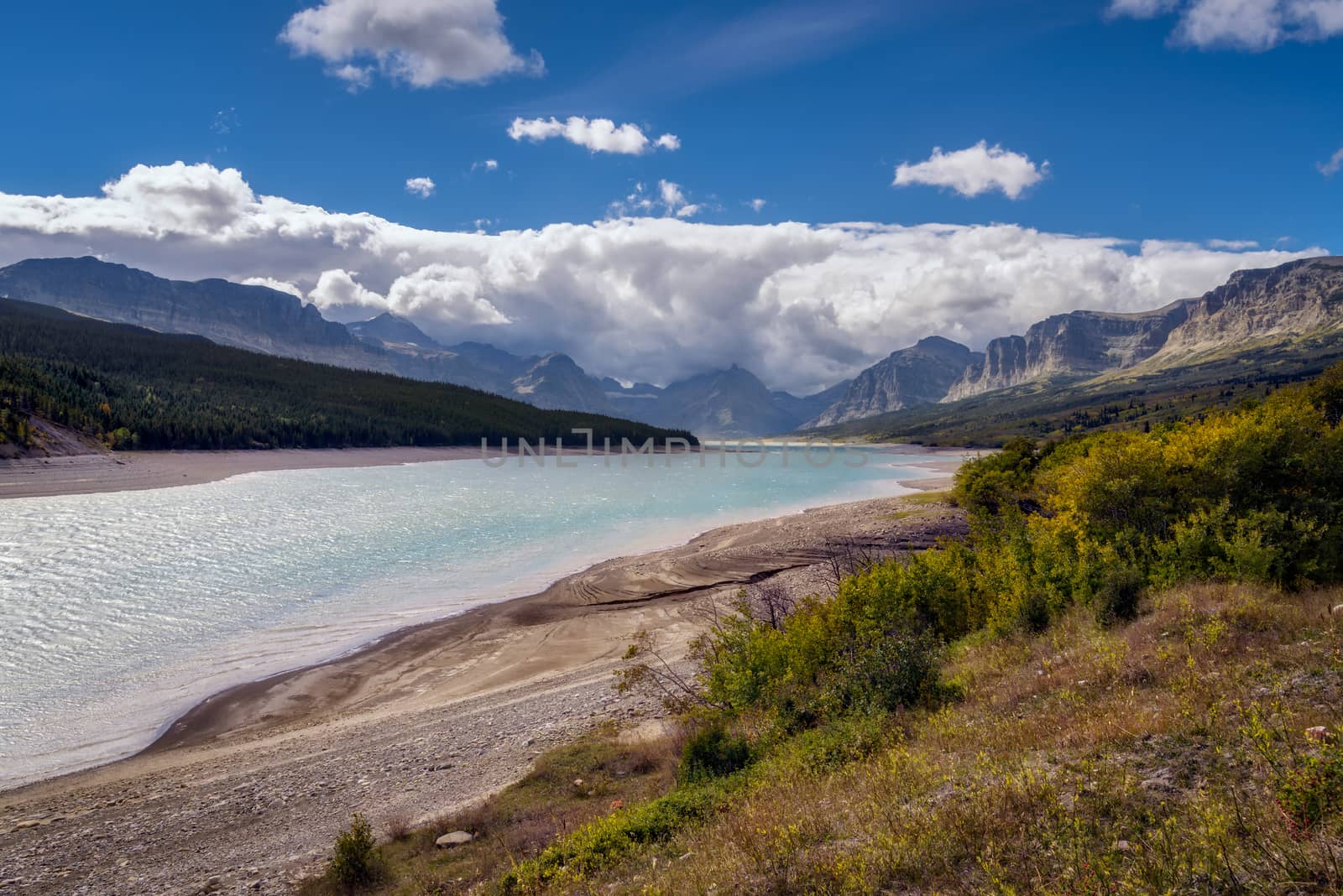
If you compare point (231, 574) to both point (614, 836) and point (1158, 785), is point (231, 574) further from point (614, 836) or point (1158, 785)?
point (1158, 785)

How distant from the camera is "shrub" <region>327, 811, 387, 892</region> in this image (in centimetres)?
1048

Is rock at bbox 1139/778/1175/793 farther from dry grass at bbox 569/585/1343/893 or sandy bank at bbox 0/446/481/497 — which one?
sandy bank at bbox 0/446/481/497

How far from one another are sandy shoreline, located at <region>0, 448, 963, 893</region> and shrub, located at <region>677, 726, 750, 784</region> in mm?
4958

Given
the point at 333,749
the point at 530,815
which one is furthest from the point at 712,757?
the point at 333,749

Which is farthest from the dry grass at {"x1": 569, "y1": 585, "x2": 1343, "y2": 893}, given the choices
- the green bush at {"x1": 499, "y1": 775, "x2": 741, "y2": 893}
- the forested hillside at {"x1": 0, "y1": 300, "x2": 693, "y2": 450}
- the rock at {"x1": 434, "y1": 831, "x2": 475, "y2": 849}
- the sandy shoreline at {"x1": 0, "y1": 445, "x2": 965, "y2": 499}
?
the forested hillside at {"x1": 0, "y1": 300, "x2": 693, "y2": 450}

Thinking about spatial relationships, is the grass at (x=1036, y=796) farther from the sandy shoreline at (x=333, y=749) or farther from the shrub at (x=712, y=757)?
the sandy shoreline at (x=333, y=749)

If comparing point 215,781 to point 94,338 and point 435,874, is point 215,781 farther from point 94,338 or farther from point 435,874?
point 94,338

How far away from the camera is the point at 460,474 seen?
111m

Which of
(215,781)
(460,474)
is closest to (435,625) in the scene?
(215,781)

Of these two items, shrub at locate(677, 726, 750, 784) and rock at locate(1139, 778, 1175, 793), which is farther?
shrub at locate(677, 726, 750, 784)

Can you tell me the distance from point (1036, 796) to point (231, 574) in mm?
42534

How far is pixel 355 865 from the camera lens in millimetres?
10594

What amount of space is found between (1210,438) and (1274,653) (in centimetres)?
1381

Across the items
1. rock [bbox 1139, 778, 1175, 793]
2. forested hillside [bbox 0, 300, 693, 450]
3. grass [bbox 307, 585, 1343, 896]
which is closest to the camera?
grass [bbox 307, 585, 1343, 896]
